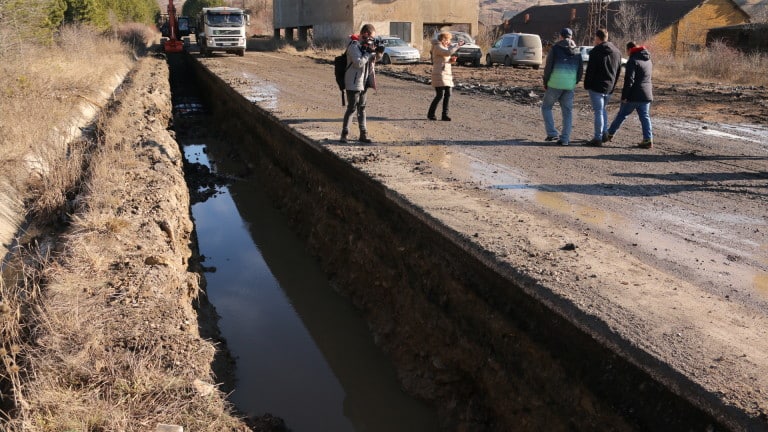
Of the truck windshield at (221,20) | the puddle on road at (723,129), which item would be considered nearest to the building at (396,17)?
the truck windshield at (221,20)

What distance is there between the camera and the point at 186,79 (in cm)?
3122

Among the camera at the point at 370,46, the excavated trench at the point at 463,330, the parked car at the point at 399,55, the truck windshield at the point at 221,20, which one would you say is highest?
the truck windshield at the point at 221,20

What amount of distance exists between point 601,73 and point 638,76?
20.7 inches

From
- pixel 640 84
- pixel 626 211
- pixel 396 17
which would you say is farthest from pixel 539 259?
pixel 396 17

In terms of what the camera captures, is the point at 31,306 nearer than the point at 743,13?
Yes

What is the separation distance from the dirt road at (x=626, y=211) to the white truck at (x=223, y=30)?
2139 cm

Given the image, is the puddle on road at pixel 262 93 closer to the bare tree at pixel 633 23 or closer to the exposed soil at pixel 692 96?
the exposed soil at pixel 692 96

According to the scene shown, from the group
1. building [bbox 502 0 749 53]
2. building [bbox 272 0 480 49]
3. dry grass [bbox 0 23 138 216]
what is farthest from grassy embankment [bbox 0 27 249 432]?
building [bbox 502 0 749 53]

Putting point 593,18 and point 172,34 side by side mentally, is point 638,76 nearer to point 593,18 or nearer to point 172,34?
point 593,18

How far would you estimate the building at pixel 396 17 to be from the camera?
38.8 meters

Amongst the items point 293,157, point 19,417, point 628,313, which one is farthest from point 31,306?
point 293,157

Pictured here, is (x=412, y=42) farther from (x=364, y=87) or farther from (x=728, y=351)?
(x=728, y=351)

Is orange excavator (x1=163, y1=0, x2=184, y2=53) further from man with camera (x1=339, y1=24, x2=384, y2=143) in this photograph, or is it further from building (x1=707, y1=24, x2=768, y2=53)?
man with camera (x1=339, y1=24, x2=384, y2=143)

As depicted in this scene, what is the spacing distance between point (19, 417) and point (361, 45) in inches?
250
